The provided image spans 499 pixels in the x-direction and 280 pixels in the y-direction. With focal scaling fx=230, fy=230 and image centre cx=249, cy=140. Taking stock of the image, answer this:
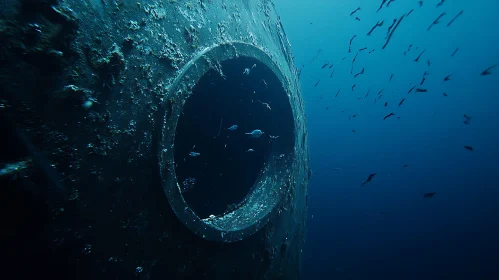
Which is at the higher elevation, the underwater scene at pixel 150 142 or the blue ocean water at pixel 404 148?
the underwater scene at pixel 150 142

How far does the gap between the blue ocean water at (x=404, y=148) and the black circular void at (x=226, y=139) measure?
76.1 ft

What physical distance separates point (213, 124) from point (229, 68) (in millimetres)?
1281

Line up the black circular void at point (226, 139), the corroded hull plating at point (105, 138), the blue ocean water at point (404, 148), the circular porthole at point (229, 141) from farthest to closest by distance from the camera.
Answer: the blue ocean water at point (404, 148), the black circular void at point (226, 139), the circular porthole at point (229, 141), the corroded hull plating at point (105, 138)

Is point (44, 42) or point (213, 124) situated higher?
point (44, 42)

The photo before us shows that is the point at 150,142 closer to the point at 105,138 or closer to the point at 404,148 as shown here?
the point at 105,138

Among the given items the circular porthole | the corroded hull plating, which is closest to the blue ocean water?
the circular porthole

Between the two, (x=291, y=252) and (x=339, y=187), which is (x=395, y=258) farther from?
(x=291, y=252)

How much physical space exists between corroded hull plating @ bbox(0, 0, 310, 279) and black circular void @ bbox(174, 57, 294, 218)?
43.7 inches

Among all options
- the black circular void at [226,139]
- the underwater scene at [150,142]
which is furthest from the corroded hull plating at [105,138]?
the black circular void at [226,139]

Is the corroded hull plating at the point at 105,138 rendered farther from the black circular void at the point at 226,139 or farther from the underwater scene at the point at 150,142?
the black circular void at the point at 226,139

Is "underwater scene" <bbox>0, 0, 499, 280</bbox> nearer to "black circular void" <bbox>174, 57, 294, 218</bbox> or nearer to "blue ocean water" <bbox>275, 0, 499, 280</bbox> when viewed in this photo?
"black circular void" <bbox>174, 57, 294, 218</bbox>

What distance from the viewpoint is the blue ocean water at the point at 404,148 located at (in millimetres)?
29141

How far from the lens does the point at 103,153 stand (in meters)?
1.40

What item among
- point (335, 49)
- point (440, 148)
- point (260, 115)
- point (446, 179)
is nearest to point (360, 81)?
point (335, 49)
